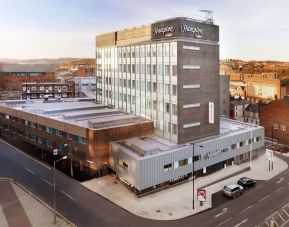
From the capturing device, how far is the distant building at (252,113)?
9050cm

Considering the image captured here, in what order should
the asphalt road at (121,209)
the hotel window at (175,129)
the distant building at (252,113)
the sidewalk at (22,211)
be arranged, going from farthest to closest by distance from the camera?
the distant building at (252,113) < the hotel window at (175,129) < the asphalt road at (121,209) < the sidewalk at (22,211)

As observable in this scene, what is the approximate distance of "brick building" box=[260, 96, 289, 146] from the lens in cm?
7938

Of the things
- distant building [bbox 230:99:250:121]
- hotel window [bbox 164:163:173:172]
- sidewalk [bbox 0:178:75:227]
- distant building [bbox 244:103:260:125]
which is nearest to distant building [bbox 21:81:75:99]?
distant building [bbox 230:99:250:121]

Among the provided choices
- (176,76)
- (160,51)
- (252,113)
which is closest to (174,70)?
(176,76)

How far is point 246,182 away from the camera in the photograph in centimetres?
5128

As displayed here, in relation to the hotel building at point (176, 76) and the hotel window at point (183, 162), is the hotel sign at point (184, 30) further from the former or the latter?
the hotel window at point (183, 162)

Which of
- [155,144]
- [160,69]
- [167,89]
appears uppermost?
[160,69]

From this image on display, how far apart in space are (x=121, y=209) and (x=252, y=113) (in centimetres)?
6192

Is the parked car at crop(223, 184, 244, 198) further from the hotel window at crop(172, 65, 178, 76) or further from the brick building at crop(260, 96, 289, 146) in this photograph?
the brick building at crop(260, 96, 289, 146)

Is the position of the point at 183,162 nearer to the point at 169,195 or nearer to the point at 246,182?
the point at 169,195

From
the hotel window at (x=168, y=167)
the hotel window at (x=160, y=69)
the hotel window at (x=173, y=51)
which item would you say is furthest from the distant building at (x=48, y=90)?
the hotel window at (x=168, y=167)

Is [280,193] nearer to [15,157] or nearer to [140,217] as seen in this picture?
[140,217]

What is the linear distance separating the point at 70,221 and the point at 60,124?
1073 inches

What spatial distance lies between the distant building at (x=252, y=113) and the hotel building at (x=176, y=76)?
102ft
